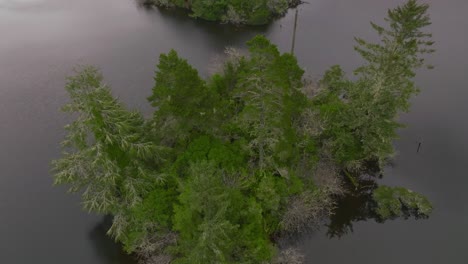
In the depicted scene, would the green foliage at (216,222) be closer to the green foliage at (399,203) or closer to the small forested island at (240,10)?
the green foliage at (399,203)

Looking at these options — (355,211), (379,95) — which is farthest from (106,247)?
(379,95)

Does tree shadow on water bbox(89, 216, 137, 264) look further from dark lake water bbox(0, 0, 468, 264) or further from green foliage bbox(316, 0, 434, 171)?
green foliage bbox(316, 0, 434, 171)

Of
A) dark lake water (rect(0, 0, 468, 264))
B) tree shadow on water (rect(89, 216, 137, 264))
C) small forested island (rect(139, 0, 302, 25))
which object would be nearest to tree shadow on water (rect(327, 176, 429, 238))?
dark lake water (rect(0, 0, 468, 264))

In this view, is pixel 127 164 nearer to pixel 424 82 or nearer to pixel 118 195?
pixel 118 195

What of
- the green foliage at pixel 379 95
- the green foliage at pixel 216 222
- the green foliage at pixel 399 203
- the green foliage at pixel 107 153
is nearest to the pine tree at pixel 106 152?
the green foliage at pixel 107 153

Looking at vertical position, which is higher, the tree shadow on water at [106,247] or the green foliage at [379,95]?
the green foliage at [379,95]

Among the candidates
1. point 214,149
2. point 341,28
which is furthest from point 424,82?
point 214,149
